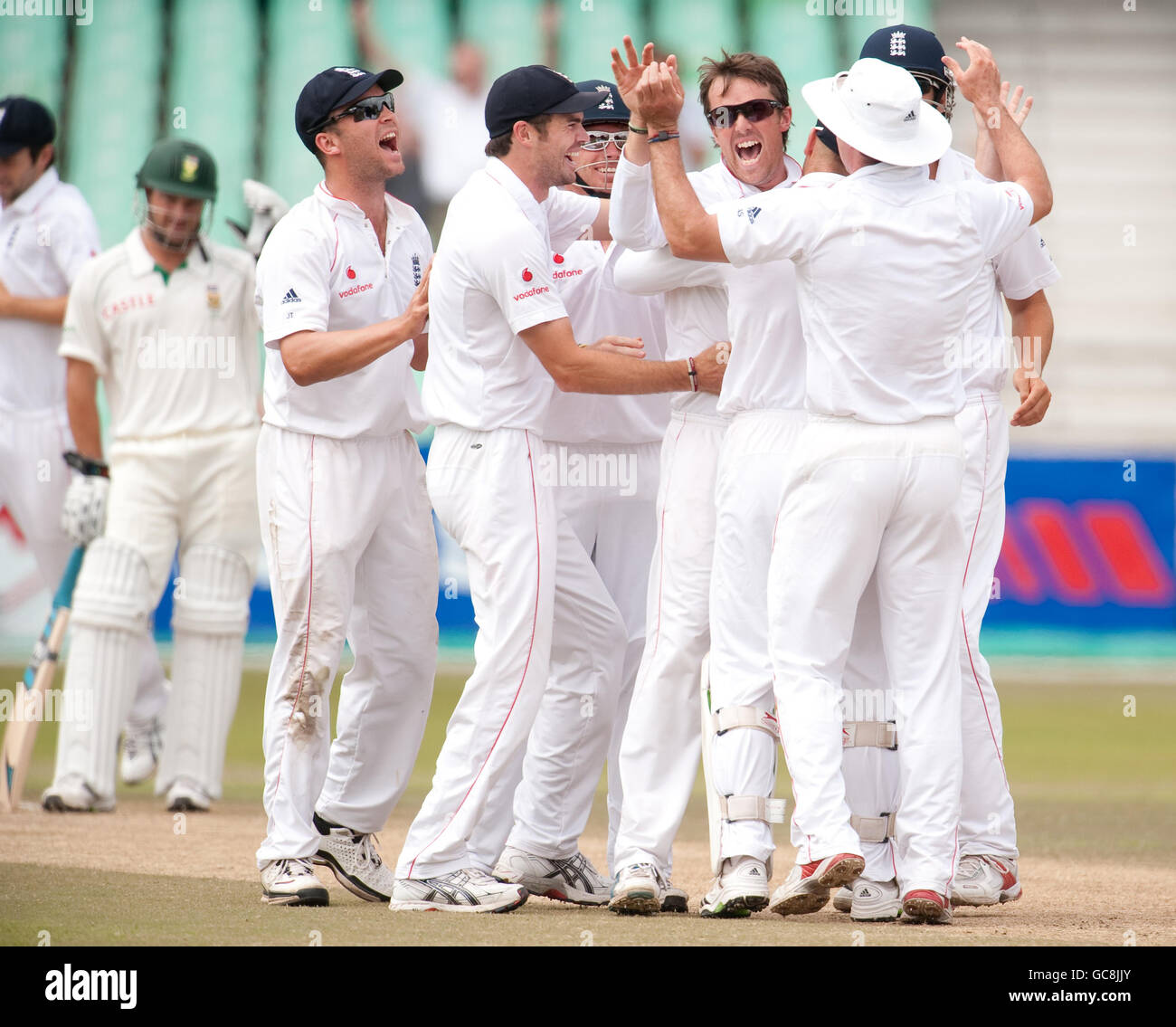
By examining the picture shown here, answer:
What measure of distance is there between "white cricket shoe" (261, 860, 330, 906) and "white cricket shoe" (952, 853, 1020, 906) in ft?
5.96

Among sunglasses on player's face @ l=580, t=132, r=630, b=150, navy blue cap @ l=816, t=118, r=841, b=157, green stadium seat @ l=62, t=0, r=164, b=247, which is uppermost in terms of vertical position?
green stadium seat @ l=62, t=0, r=164, b=247

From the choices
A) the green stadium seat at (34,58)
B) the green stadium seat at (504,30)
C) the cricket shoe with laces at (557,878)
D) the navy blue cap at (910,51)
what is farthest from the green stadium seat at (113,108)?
the navy blue cap at (910,51)

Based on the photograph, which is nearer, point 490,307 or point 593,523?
point 490,307

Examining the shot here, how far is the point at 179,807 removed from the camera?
7.66 m

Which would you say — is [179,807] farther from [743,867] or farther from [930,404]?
[930,404]

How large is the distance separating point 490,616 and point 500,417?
1.83ft

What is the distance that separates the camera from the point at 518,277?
5.00 m

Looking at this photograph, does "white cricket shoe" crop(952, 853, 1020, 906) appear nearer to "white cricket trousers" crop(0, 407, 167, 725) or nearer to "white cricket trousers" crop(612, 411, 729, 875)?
"white cricket trousers" crop(612, 411, 729, 875)

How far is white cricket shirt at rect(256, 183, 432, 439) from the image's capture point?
521cm

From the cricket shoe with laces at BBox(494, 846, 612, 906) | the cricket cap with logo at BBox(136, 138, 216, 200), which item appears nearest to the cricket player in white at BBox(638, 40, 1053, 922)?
the cricket shoe with laces at BBox(494, 846, 612, 906)

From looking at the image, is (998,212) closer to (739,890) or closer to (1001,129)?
(1001,129)

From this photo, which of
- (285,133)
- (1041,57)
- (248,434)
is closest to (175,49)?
(285,133)

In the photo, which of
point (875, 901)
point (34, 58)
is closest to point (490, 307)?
point (875, 901)
